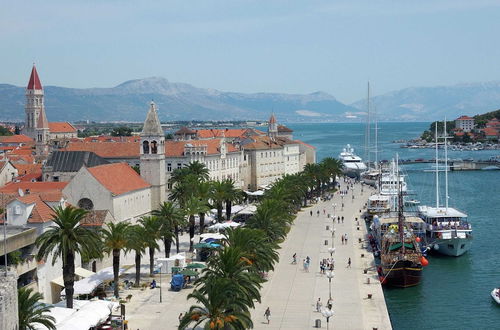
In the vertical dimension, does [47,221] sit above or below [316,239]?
above

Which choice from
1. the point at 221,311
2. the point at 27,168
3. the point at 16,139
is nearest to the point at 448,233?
the point at 221,311

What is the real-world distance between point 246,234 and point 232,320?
13683 mm

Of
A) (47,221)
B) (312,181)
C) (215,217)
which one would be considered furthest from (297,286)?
(312,181)

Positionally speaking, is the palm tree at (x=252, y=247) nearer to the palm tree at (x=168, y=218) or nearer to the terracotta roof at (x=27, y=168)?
the palm tree at (x=168, y=218)

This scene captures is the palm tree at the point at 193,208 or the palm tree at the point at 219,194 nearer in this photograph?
the palm tree at the point at 193,208

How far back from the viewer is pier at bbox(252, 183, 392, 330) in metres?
46.4

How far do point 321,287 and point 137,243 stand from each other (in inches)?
523

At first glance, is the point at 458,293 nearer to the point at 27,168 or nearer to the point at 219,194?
the point at 219,194

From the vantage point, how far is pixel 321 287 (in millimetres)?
55469

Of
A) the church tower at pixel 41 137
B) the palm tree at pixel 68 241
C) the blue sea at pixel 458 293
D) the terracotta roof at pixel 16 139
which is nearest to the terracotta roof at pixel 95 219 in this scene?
the palm tree at pixel 68 241

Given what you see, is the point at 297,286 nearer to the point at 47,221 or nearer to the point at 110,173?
the point at 47,221

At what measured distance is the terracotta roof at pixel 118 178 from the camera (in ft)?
238

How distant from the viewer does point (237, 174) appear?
118 m

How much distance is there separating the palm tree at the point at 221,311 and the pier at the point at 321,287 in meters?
7.53
